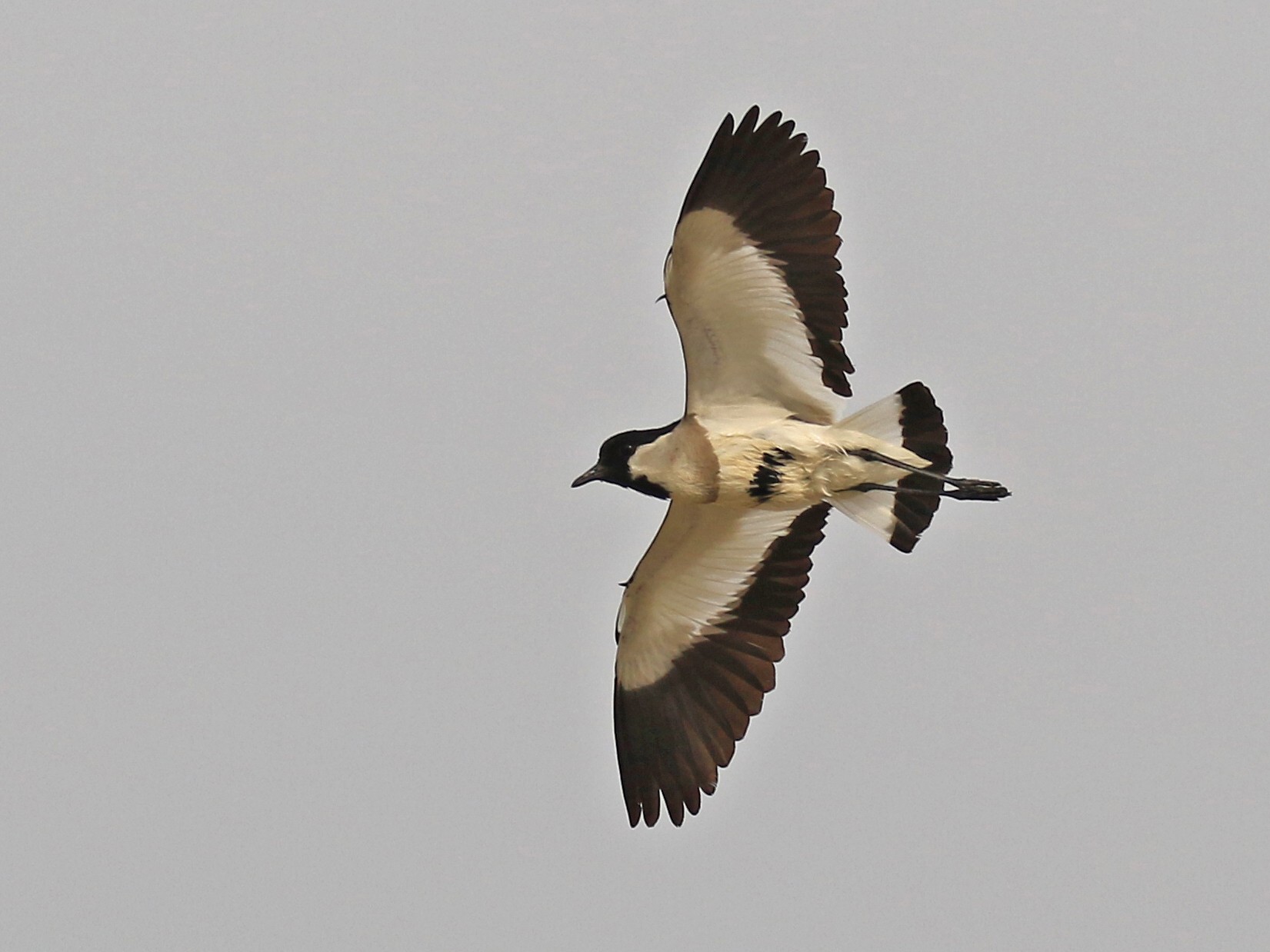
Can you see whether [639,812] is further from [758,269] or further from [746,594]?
[758,269]

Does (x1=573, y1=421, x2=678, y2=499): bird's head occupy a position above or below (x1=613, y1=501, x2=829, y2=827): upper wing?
above

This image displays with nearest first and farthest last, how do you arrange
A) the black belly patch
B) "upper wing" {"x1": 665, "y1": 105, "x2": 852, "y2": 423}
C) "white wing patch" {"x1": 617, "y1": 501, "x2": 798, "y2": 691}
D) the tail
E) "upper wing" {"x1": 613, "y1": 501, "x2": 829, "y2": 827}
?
"upper wing" {"x1": 665, "y1": 105, "x2": 852, "y2": 423}, the black belly patch, the tail, "upper wing" {"x1": 613, "y1": 501, "x2": 829, "y2": 827}, "white wing patch" {"x1": 617, "y1": 501, "x2": 798, "y2": 691}

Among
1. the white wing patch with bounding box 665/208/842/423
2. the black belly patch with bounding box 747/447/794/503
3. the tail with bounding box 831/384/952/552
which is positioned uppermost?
the white wing patch with bounding box 665/208/842/423

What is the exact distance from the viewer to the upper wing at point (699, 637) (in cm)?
1152

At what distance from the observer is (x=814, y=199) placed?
10805mm

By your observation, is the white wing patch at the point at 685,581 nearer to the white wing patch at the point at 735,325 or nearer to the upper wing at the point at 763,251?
the white wing patch at the point at 735,325

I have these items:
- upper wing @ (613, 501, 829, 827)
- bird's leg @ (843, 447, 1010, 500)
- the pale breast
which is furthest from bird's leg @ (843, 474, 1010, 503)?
the pale breast

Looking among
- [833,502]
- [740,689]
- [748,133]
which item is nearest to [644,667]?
[740,689]

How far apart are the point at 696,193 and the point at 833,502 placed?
1.90m

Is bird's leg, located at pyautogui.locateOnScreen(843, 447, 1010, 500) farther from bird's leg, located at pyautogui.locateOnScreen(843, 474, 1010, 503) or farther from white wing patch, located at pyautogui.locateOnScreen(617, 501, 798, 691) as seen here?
white wing patch, located at pyautogui.locateOnScreen(617, 501, 798, 691)

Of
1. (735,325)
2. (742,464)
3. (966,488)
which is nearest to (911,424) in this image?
A: (966,488)

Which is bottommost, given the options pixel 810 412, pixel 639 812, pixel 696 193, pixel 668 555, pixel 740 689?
pixel 639 812

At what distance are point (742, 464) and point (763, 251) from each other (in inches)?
44.8

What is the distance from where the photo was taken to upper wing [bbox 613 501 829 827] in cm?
1152
